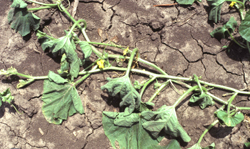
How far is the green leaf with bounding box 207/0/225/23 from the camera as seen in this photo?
247 cm

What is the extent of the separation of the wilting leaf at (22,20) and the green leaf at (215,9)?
7.62 ft

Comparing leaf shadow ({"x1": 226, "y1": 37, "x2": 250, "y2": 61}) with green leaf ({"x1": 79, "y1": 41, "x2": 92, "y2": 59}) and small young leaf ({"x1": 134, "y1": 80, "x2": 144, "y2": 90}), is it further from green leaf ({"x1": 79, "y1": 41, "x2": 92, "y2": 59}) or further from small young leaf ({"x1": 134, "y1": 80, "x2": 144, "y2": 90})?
green leaf ({"x1": 79, "y1": 41, "x2": 92, "y2": 59})

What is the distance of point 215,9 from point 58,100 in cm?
239

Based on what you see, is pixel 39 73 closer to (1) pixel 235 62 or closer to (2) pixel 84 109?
(2) pixel 84 109

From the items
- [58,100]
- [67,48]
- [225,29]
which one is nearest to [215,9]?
[225,29]

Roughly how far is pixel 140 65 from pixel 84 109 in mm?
974

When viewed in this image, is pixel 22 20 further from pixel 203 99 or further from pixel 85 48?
pixel 203 99

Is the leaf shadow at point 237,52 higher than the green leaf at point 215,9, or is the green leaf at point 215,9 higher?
the green leaf at point 215,9

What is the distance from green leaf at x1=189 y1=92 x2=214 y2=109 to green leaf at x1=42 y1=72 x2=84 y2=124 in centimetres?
146

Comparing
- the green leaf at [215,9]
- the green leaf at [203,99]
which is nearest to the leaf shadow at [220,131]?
the green leaf at [203,99]

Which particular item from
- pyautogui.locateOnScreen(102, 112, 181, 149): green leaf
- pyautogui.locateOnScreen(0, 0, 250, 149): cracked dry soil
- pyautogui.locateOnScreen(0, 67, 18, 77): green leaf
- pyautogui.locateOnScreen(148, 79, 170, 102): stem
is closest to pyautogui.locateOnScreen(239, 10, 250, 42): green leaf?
pyautogui.locateOnScreen(0, 0, 250, 149): cracked dry soil

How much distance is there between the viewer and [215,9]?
8.18 feet

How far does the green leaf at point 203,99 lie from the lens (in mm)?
2334

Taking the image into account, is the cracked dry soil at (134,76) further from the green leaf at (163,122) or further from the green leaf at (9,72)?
the green leaf at (163,122)
